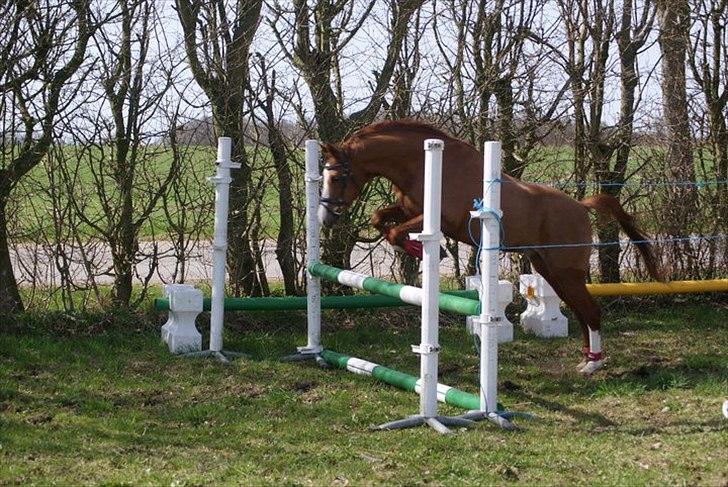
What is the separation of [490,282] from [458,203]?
149 centimetres

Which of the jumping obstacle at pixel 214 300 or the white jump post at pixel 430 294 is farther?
the jumping obstacle at pixel 214 300

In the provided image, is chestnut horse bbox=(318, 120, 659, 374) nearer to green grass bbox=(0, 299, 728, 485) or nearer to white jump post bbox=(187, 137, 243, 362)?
green grass bbox=(0, 299, 728, 485)

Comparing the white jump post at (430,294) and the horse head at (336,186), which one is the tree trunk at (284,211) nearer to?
the horse head at (336,186)

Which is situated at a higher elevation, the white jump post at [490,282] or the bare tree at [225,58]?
the bare tree at [225,58]

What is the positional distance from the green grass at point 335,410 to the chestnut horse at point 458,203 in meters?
0.76

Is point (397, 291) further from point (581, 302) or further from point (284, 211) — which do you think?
point (284, 211)

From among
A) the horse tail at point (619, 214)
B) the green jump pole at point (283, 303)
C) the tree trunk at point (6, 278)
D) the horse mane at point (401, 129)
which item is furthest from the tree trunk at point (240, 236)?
the horse tail at point (619, 214)

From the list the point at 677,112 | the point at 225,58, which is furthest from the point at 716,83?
the point at 225,58

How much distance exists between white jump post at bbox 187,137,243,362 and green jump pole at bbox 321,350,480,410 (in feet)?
2.86

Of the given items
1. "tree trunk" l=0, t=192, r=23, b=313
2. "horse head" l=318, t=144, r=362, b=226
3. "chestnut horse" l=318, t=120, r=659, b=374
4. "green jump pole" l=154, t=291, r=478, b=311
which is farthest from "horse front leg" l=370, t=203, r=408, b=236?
"tree trunk" l=0, t=192, r=23, b=313

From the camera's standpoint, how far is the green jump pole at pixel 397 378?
6281 millimetres

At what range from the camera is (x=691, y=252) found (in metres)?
10.9

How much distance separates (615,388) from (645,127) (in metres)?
4.36

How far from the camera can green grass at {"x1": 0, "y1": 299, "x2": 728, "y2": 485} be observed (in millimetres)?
5141
